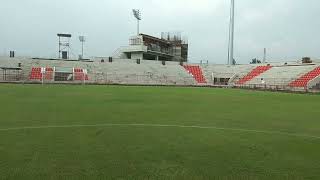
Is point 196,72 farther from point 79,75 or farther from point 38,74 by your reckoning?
point 38,74

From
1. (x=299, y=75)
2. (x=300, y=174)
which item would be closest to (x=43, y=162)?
Result: (x=300, y=174)

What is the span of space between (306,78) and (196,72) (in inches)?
934

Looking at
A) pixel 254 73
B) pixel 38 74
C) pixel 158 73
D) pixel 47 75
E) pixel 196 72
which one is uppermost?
pixel 196 72

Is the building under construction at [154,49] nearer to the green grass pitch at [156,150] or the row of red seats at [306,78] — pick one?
the row of red seats at [306,78]

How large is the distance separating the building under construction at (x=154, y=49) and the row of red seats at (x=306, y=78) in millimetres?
32498

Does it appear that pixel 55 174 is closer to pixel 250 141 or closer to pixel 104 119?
pixel 250 141

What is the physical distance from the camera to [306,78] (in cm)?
5728

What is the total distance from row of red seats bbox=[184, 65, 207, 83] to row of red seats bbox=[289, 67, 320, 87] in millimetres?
19381

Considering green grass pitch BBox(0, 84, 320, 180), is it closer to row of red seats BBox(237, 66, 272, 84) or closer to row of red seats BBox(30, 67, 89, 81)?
row of red seats BBox(30, 67, 89, 81)

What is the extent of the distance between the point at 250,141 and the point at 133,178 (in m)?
4.25

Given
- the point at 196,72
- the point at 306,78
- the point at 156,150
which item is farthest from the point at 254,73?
the point at 156,150

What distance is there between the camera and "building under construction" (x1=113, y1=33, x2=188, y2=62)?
271 ft

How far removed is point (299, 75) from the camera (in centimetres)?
6000

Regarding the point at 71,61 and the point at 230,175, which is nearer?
the point at 230,175
